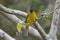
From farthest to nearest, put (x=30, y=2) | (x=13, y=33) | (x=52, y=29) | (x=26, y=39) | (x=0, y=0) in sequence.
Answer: (x=30, y=2), (x=26, y=39), (x=13, y=33), (x=52, y=29), (x=0, y=0)

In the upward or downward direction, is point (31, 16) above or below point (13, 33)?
below

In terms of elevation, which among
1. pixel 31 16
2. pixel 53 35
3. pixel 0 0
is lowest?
pixel 31 16

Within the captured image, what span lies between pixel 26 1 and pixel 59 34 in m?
1.55

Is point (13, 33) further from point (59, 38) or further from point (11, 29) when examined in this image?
point (59, 38)

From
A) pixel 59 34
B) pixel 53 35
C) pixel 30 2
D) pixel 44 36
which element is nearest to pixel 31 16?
pixel 44 36

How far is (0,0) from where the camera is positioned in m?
2.88

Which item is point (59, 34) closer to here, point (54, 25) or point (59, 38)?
point (59, 38)

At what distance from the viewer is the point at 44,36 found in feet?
9.50

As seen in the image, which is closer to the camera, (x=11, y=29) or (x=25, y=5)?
(x=11, y=29)

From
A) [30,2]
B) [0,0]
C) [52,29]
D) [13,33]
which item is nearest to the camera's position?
[0,0]

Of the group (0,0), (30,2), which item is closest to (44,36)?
(0,0)

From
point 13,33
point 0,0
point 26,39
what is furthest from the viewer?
point 26,39

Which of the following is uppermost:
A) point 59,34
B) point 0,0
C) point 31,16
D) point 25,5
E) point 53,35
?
point 25,5

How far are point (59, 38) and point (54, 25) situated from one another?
98cm
